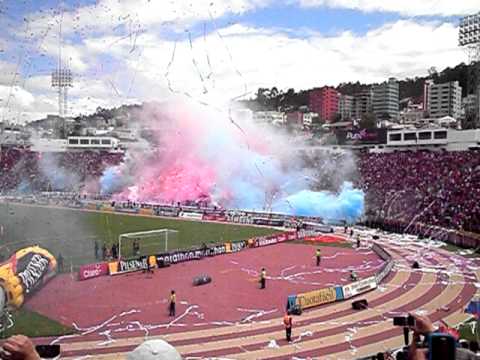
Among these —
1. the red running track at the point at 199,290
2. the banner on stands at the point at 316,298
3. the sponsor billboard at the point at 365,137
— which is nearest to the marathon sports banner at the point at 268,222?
the red running track at the point at 199,290

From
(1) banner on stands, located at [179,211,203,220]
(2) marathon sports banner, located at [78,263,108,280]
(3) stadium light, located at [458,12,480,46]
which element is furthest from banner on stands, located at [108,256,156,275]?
(3) stadium light, located at [458,12,480,46]

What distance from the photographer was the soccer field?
35.6m

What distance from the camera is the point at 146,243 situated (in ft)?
124

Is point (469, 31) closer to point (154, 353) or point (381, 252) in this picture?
point (381, 252)

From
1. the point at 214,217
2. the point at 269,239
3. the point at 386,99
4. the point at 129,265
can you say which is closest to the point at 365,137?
the point at 214,217

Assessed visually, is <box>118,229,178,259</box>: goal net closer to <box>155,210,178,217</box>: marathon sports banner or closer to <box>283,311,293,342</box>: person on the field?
<box>283,311,293,342</box>: person on the field

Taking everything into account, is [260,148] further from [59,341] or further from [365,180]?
[59,341]

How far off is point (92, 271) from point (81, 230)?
17.0 metres

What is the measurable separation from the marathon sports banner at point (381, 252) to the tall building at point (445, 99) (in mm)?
135932

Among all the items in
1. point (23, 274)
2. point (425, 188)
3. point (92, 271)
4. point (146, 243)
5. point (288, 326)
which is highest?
point (425, 188)

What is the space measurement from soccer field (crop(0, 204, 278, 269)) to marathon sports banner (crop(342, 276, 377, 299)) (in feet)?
47.6

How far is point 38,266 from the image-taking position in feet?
78.7

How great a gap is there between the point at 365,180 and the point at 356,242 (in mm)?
19252

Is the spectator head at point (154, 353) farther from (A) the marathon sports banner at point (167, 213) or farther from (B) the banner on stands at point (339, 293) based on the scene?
(A) the marathon sports banner at point (167, 213)
